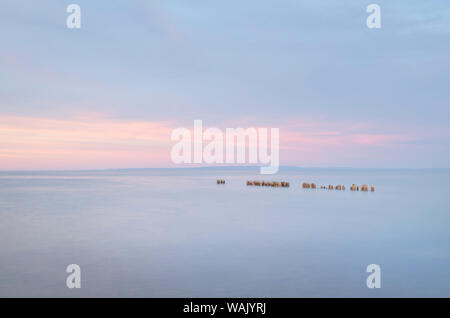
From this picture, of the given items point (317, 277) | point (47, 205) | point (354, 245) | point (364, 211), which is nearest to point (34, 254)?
point (317, 277)

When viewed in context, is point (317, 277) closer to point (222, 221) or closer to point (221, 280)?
point (221, 280)

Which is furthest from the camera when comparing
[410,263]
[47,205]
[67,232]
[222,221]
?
[47,205]

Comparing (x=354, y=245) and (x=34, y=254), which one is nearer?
(x=34, y=254)
